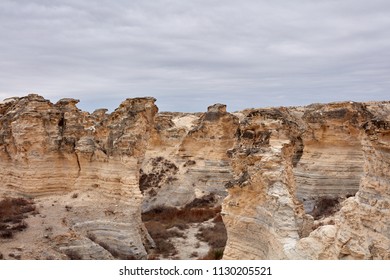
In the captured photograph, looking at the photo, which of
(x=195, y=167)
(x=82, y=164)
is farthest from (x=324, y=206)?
(x=82, y=164)

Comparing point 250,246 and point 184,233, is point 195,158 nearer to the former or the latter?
point 184,233

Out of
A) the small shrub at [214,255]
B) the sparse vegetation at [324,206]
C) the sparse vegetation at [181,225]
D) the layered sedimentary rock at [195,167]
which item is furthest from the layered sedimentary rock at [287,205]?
the layered sedimentary rock at [195,167]

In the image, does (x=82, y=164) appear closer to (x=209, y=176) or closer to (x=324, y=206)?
(x=209, y=176)

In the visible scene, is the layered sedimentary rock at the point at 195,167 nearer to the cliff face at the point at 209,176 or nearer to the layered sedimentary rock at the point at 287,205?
the cliff face at the point at 209,176

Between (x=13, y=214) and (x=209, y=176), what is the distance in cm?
1423

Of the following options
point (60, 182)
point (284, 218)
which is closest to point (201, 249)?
point (60, 182)

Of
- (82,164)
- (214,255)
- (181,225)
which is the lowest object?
(181,225)

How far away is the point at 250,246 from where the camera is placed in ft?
35.1

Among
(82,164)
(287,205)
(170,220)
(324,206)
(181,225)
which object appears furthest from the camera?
(170,220)

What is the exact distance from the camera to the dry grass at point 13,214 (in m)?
14.8

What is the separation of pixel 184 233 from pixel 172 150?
10.1m

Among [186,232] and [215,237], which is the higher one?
[215,237]

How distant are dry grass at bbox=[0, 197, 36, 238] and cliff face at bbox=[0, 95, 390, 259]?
1.45ft

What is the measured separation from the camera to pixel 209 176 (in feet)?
91.4
